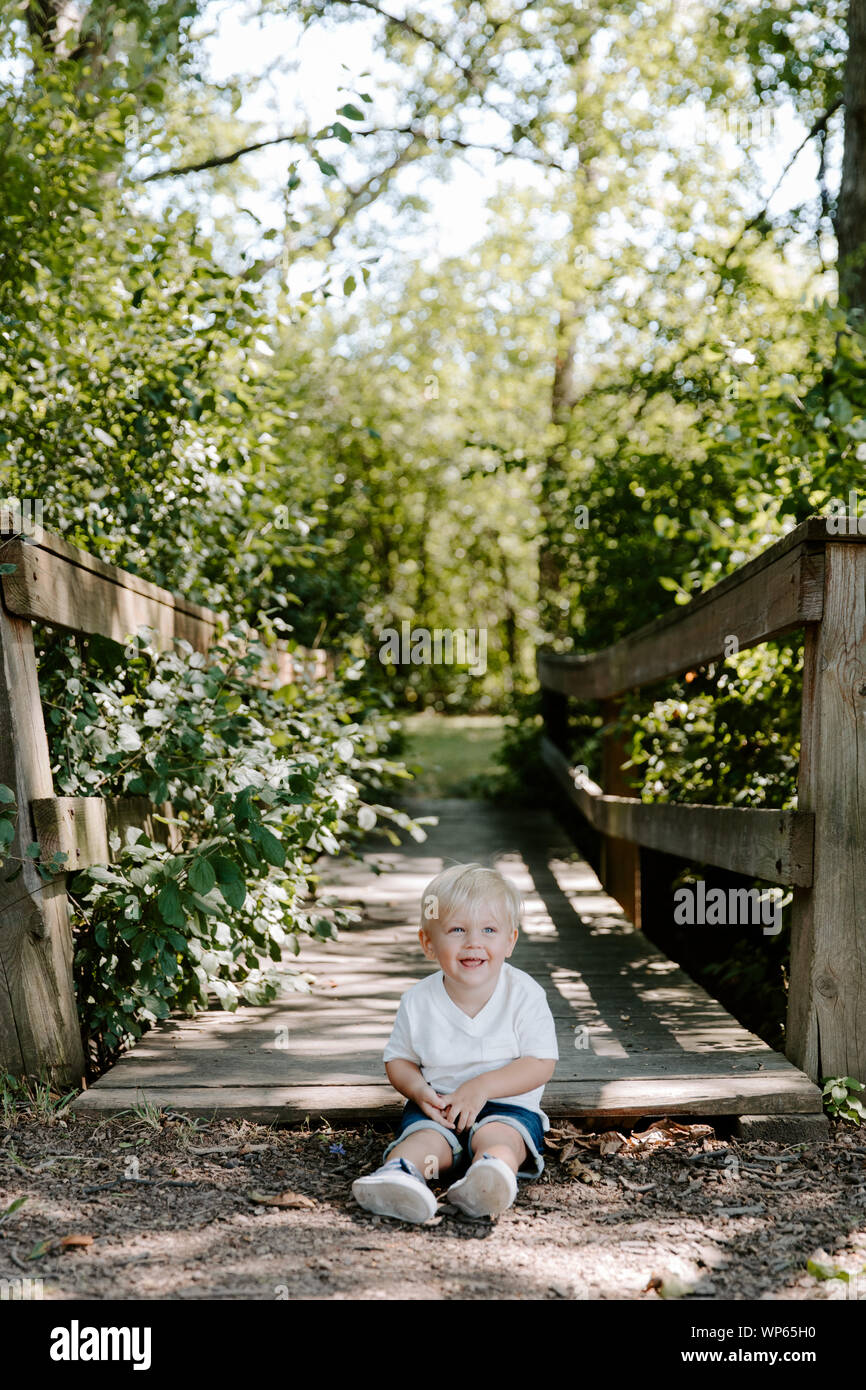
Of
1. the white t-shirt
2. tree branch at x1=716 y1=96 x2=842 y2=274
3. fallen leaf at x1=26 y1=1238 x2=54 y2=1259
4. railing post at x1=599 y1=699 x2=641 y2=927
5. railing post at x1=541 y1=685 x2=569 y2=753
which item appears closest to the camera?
fallen leaf at x1=26 y1=1238 x2=54 y2=1259

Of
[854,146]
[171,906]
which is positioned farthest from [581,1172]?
[854,146]

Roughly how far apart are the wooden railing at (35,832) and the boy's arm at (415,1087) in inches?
36.4

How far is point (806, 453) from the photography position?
416 centimetres

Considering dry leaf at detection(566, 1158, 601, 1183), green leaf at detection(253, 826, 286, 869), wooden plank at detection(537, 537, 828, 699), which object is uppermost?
wooden plank at detection(537, 537, 828, 699)

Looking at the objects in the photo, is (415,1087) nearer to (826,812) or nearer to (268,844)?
(268,844)

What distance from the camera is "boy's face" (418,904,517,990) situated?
2701 millimetres

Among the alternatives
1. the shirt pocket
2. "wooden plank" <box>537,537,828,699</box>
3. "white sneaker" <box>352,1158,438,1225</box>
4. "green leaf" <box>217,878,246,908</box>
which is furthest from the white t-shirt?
"wooden plank" <box>537,537,828,699</box>

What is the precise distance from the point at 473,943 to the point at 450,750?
11306mm

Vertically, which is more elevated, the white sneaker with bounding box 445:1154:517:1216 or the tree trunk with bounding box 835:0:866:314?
the tree trunk with bounding box 835:0:866:314

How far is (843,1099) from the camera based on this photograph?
2939 millimetres

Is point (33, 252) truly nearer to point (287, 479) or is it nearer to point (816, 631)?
point (287, 479)

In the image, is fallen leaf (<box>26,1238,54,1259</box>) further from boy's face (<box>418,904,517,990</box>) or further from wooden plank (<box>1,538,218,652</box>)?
wooden plank (<box>1,538,218,652</box>)

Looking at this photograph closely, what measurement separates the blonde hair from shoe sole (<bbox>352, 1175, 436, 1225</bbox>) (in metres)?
0.60

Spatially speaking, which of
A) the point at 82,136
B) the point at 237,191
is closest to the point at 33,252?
the point at 82,136
